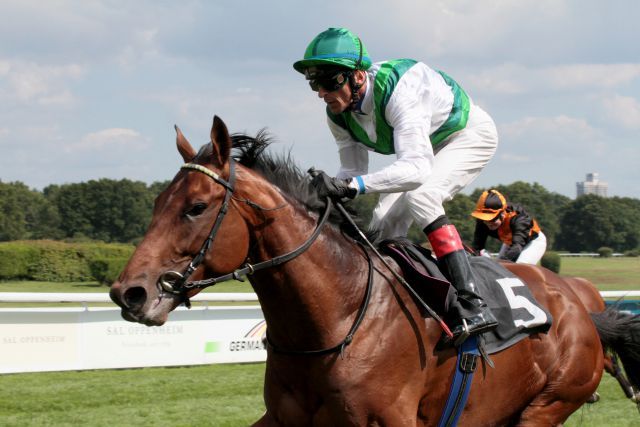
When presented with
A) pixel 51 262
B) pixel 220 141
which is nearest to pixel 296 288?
pixel 220 141

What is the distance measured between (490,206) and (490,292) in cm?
335

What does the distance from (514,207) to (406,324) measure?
4.20 meters

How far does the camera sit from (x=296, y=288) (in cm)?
283

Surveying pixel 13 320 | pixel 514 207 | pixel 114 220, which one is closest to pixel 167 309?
pixel 514 207

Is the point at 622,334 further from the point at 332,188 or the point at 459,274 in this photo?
the point at 332,188

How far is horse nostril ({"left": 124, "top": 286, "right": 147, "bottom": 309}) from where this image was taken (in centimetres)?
241

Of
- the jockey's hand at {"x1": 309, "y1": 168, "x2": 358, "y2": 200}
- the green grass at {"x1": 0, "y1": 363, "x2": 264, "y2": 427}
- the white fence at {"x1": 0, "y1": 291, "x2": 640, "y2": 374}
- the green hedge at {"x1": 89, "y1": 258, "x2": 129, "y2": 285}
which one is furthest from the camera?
the green hedge at {"x1": 89, "y1": 258, "x2": 129, "y2": 285}

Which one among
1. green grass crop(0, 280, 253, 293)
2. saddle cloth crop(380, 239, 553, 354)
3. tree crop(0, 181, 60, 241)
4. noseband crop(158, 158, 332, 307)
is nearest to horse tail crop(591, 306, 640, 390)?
saddle cloth crop(380, 239, 553, 354)

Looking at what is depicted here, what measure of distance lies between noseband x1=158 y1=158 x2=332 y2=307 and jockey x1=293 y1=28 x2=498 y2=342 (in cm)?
42

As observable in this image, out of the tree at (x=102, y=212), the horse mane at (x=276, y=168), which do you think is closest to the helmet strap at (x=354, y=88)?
the horse mane at (x=276, y=168)

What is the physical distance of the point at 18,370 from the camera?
755cm

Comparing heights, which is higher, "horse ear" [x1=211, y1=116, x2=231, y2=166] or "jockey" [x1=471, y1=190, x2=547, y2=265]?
"horse ear" [x1=211, y1=116, x2=231, y2=166]

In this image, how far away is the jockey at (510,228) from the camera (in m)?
6.73

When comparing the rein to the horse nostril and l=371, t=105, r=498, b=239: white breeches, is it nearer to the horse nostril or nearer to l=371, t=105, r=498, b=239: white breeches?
l=371, t=105, r=498, b=239: white breeches
